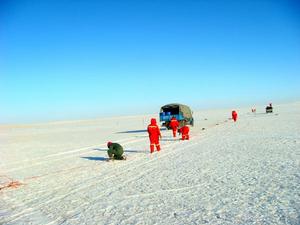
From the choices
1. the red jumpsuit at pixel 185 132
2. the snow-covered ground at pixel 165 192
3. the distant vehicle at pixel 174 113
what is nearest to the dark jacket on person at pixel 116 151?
the snow-covered ground at pixel 165 192

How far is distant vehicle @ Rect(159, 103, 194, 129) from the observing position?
2881 cm

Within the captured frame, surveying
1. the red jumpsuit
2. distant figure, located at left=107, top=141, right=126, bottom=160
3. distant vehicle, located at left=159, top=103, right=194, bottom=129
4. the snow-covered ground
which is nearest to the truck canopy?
distant vehicle, located at left=159, top=103, right=194, bottom=129

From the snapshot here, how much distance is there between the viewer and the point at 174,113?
30750 millimetres

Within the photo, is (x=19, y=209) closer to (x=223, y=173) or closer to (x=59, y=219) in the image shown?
(x=59, y=219)

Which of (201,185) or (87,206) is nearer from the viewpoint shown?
(87,206)

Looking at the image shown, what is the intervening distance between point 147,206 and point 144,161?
5.95 meters

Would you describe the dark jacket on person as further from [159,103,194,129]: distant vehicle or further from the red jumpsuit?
[159,103,194,129]: distant vehicle

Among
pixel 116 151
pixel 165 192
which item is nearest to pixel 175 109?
pixel 116 151

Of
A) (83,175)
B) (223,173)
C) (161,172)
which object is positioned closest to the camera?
(223,173)

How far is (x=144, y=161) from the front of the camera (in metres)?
12.1

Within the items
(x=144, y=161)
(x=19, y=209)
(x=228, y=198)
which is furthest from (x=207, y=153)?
(x=19, y=209)

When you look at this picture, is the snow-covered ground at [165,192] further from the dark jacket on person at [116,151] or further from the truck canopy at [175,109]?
the truck canopy at [175,109]

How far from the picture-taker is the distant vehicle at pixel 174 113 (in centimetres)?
2881

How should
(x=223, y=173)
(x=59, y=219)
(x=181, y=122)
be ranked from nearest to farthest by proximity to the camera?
(x=59, y=219) < (x=223, y=173) < (x=181, y=122)
